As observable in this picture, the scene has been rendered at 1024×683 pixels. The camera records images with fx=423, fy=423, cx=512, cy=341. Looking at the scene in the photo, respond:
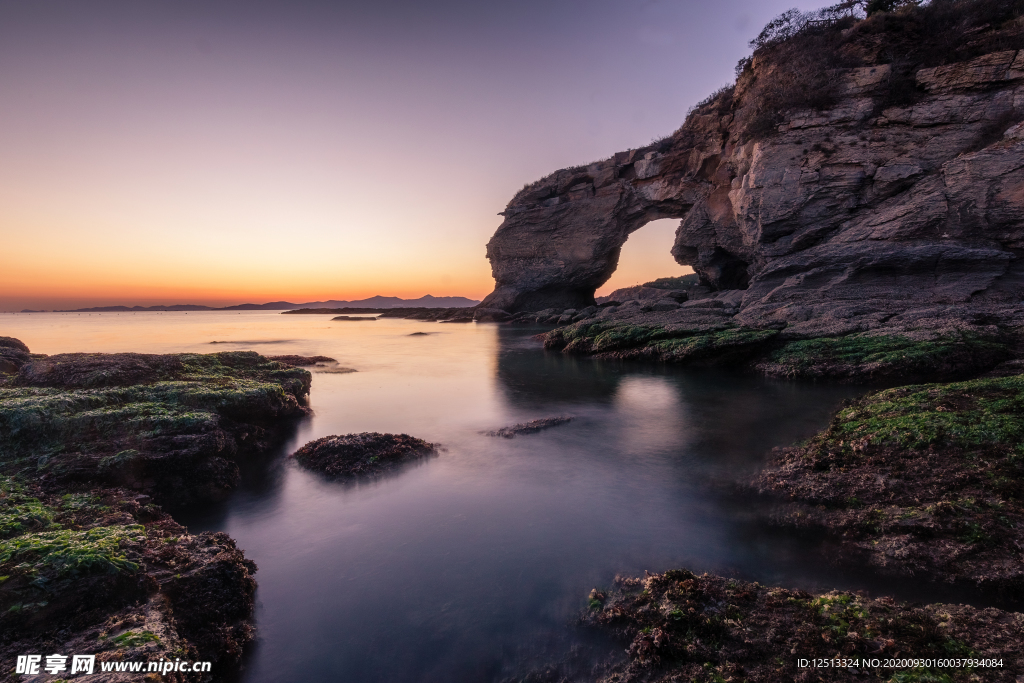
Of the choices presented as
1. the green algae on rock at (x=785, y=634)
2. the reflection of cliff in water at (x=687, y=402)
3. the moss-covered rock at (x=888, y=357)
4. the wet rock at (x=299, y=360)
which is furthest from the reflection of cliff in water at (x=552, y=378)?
the wet rock at (x=299, y=360)

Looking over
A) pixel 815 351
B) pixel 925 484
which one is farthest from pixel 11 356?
pixel 815 351

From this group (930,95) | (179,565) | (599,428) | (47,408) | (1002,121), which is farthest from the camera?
(930,95)

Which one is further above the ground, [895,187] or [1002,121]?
[1002,121]

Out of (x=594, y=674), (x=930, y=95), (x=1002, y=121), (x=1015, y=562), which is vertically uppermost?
(x=930, y=95)

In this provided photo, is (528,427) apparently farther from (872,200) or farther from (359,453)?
(872,200)

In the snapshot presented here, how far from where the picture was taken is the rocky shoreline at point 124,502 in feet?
8.86

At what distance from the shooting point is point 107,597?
292 cm

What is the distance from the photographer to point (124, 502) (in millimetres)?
4664

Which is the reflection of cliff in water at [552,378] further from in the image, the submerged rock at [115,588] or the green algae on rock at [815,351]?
the submerged rock at [115,588]

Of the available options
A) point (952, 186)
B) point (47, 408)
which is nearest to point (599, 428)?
point (47, 408)

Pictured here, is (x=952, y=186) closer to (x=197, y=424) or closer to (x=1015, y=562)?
(x=1015, y=562)

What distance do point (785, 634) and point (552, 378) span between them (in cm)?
1248

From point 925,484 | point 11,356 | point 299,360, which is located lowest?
point 925,484

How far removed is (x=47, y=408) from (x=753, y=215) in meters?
25.9
